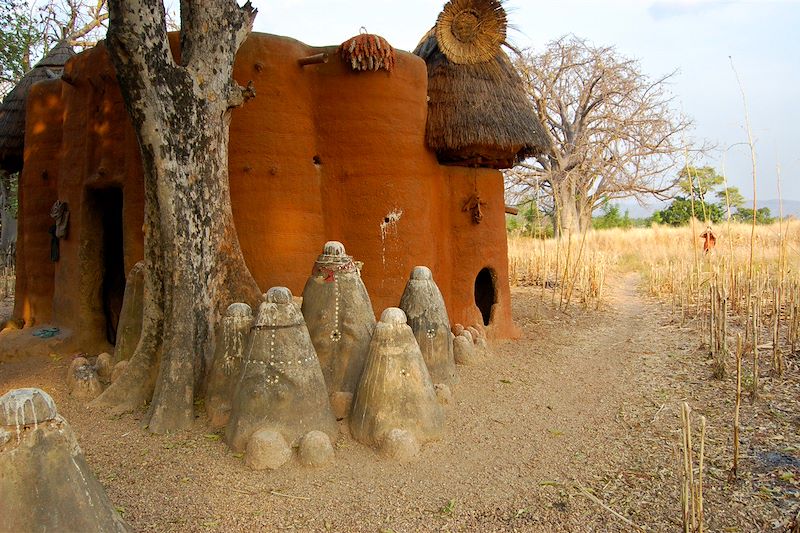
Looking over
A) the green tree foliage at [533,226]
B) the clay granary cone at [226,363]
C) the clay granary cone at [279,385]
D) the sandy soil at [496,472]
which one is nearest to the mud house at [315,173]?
the clay granary cone at [226,363]

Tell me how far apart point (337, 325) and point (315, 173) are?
211 cm

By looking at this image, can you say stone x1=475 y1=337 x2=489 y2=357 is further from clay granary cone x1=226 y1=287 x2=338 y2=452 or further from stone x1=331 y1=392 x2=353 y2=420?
clay granary cone x1=226 y1=287 x2=338 y2=452

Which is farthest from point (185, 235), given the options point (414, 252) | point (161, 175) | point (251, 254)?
point (414, 252)

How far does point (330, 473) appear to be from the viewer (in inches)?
145

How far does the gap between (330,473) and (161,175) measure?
2509 mm

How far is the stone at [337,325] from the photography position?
4594 mm

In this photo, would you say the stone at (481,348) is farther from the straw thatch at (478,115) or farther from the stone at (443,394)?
the straw thatch at (478,115)

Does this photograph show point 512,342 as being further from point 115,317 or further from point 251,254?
point 115,317

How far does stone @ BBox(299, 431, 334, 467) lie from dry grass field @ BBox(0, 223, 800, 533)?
6 centimetres

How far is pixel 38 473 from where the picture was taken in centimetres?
239

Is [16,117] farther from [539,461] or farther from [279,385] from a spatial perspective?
[539,461]

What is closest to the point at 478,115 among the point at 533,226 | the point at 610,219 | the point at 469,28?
the point at 469,28

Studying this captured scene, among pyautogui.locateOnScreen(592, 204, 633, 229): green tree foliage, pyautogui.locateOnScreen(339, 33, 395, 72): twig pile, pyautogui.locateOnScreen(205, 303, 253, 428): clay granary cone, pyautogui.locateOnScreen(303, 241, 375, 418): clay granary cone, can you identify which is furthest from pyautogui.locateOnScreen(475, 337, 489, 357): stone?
pyautogui.locateOnScreen(592, 204, 633, 229): green tree foliage

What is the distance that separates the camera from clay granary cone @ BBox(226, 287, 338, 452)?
3869 millimetres
